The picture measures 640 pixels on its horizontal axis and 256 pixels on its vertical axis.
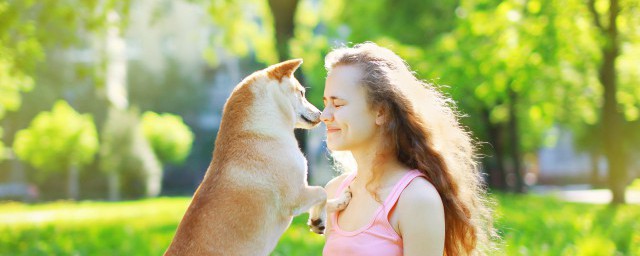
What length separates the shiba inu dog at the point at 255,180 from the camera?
9.41 ft

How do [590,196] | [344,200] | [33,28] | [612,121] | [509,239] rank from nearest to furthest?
[344,200]
[509,239]
[33,28]
[612,121]
[590,196]

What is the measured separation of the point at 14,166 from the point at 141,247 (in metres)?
37.3

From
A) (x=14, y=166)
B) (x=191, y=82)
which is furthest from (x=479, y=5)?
(x=14, y=166)

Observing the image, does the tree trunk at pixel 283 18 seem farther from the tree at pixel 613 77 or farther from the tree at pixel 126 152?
the tree at pixel 126 152

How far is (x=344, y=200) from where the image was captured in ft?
10.9

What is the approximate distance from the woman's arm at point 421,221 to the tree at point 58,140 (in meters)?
34.0

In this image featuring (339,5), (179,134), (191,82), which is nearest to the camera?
(339,5)

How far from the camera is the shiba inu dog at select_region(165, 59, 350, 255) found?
9.41 feet

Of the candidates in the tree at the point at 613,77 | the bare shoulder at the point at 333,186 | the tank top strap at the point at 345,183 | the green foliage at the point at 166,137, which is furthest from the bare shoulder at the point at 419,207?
the green foliage at the point at 166,137

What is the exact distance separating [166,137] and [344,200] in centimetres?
3768

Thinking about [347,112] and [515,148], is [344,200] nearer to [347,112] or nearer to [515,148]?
[347,112]

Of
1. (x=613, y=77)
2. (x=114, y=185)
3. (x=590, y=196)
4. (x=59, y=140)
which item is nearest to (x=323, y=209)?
(x=613, y=77)

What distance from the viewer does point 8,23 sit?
489 inches

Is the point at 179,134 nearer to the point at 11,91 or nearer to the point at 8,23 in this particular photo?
the point at 11,91
